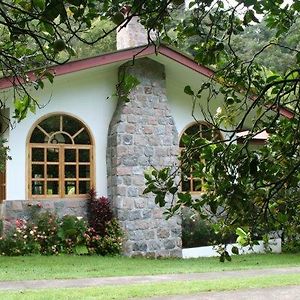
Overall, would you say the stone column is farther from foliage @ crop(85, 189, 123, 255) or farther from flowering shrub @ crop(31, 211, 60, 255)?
flowering shrub @ crop(31, 211, 60, 255)

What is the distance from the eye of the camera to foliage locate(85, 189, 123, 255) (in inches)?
436

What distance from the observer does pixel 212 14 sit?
10.2ft

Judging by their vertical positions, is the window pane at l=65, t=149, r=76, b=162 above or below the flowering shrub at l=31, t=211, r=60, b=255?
above

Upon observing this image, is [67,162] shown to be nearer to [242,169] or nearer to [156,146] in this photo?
[156,146]

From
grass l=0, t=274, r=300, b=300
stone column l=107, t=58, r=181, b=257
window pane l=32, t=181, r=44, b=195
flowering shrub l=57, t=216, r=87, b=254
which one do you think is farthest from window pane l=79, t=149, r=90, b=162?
grass l=0, t=274, r=300, b=300

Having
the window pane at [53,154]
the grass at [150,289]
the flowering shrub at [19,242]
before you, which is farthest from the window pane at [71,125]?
the grass at [150,289]

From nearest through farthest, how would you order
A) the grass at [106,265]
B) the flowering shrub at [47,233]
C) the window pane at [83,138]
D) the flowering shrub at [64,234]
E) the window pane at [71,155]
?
1. the grass at [106,265]
2. the flowering shrub at [64,234]
3. the flowering shrub at [47,233]
4. the window pane at [71,155]
5. the window pane at [83,138]

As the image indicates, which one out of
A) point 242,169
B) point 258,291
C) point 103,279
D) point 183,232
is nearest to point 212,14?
point 242,169

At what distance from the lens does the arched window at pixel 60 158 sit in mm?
11219

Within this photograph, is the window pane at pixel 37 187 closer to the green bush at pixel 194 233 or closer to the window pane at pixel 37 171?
the window pane at pixel 37 171

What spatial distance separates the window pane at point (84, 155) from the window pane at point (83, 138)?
0.54ft

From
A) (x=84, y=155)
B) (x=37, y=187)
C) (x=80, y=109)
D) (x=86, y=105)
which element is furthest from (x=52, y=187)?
(x=86, y=105)

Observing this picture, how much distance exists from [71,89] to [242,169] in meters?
9.44

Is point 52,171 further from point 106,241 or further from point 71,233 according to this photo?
point 106,241
